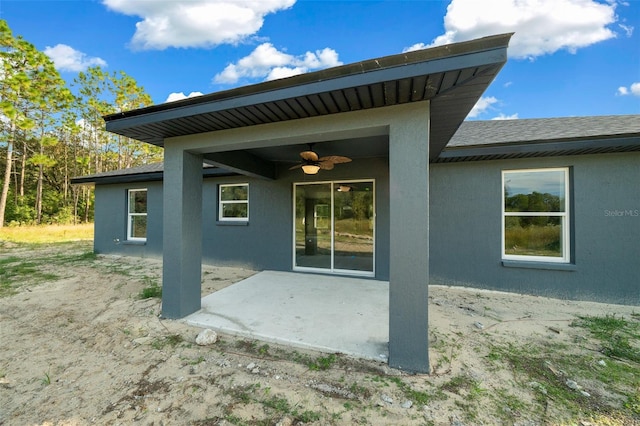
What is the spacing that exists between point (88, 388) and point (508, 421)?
347cm

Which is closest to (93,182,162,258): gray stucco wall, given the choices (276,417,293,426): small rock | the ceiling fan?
the ceiling fan

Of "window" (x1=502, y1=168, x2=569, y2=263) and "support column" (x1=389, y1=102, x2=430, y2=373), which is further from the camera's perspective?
"window" (x1=502, y1=168, x2=569, y2=263)

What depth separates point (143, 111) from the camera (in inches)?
123

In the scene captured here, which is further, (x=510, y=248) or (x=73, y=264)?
(x=73, y=264)

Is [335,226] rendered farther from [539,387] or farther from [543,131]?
[543,131]

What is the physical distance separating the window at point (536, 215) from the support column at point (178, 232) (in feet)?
18.3

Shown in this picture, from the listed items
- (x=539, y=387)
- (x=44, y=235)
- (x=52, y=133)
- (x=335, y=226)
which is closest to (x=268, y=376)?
(x=539, y=387)

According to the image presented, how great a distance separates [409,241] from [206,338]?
2559mm

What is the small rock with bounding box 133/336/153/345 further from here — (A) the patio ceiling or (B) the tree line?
(B) the tree line

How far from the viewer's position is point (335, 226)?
5961 mm

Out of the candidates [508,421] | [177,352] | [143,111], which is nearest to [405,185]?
[508,421]

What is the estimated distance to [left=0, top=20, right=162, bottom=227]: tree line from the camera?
474 inches

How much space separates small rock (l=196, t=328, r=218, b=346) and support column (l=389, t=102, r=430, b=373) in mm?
2021

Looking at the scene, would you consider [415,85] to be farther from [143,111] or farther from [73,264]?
[73,264]
